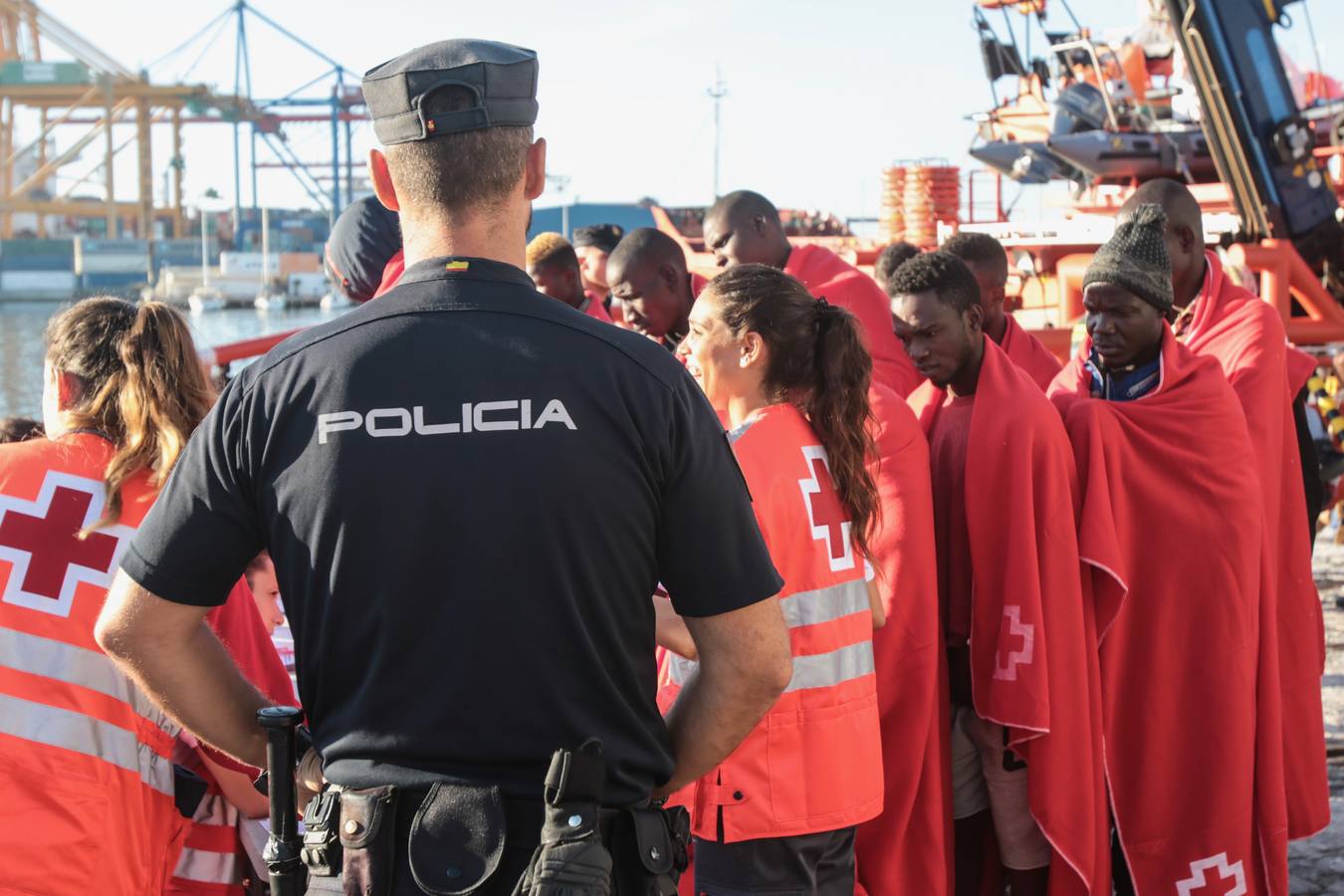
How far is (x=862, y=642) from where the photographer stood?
2758 millimetres

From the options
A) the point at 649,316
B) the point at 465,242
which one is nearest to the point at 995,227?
the point at 649,316

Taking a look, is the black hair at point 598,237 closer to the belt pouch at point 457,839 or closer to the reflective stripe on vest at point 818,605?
the reflective stripe on vest at point 818,605

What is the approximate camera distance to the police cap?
5.69 ft

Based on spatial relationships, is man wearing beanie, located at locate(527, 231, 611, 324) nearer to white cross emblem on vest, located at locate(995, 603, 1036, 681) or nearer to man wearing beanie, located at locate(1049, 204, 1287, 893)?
man wearing beanie, located at locate(1049, 204, 1287, 893)

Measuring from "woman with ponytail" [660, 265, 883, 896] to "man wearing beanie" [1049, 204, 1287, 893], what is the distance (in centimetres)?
99

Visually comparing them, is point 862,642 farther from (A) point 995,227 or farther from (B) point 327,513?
(A) point 995,227

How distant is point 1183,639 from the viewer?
3.58m

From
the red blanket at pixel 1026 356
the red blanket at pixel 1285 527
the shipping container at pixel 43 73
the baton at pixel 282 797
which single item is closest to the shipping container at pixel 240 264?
the shipping container at pixel 43 73

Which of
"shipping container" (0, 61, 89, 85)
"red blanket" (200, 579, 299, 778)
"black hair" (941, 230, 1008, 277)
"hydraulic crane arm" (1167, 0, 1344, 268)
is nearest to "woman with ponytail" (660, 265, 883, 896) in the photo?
"red blanket" (200, 579, 299, 778)

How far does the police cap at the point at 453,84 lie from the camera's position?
5.69 ft

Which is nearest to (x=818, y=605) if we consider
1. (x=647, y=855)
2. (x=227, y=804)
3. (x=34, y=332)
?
(x=647, y=855)

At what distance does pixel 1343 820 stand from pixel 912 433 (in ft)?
7.63

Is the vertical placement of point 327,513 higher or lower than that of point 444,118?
lower

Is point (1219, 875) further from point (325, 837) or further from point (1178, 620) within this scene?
point (325, 837)
